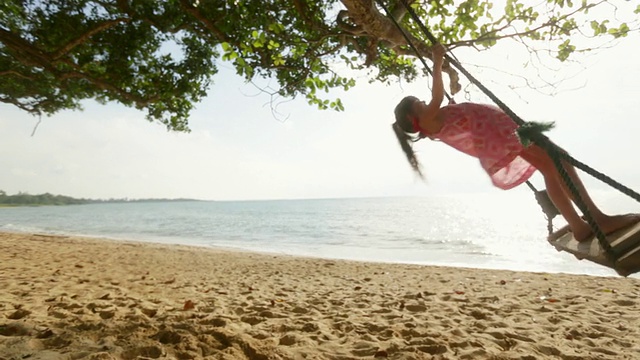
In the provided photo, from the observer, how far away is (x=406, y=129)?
2.96 metres

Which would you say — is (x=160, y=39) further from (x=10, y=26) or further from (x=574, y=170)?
(x=574, y=170)

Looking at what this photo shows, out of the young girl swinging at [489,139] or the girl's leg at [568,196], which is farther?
the young girl swinging at [489,139]

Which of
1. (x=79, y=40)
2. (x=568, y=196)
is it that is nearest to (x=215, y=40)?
(x=79, y=40)

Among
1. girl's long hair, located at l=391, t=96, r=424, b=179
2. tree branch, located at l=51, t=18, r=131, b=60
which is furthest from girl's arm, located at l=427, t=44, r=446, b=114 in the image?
tree branch, located at l=51, t=18, r=131, b=60

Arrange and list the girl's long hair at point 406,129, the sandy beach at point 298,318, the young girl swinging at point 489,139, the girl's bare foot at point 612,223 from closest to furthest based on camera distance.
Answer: the girl's bare foot at point 612,223, the young girl swinging at point 489,139, the girl's long hair at point 406,129, the sandy beach at point 298,318

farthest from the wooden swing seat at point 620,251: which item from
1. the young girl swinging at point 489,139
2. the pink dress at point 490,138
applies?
the pink dress at point 490,138

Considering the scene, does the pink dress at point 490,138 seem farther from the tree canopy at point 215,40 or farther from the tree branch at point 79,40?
the tree branch at point 79,40

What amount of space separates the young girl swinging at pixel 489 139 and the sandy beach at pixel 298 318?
59.8 inches

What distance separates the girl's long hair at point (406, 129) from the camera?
290 centimetres

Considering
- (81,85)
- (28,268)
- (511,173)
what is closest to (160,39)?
(81,85)

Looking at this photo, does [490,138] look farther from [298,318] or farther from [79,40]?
[79,40]

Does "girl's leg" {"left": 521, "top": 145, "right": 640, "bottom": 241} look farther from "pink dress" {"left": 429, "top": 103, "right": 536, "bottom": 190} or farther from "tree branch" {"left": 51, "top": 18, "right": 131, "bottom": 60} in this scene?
"tree branch" {"left": 51, "top": 18, "right": 131, "bottom": 60}

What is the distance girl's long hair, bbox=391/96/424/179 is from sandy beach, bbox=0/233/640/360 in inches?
62.9

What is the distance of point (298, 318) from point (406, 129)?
2459 mm
